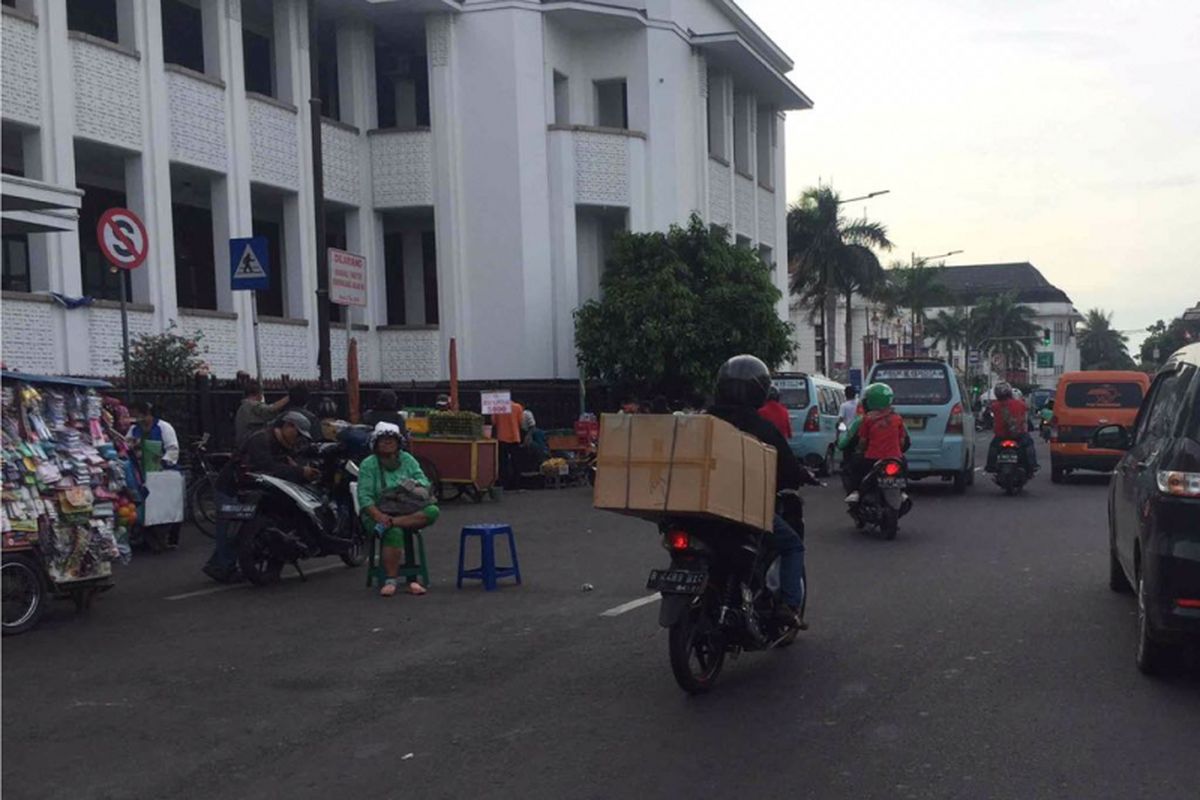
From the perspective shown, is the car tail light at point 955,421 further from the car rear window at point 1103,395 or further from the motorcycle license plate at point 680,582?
the motorcycle license plate at point 680,582

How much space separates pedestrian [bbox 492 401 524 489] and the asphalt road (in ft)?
33.9

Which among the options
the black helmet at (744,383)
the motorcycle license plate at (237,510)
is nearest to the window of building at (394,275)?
the motorcycle license plate at (237,510)

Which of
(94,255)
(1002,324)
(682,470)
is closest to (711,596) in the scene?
(682,470)

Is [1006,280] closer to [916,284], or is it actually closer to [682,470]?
[916,284]

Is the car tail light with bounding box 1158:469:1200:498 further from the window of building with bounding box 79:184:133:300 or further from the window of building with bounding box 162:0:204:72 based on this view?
the window of building with bounding box 162:0:204:72

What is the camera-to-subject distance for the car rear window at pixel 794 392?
931 inches

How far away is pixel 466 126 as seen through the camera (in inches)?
1061

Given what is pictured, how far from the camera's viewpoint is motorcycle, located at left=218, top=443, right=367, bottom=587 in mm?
10734

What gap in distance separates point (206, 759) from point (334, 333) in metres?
20.1

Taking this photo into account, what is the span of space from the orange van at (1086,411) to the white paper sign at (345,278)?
1242 centimetres

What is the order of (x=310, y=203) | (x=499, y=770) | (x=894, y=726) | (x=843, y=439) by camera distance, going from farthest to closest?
(x=310, y=203)
(x=843, y=439)
(x=894, y=726)
(x=499, y=770)

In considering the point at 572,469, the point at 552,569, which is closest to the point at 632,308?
the point at 572,469

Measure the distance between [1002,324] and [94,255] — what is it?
74.8 metres

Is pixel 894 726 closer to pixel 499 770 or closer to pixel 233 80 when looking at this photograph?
pixel 499 770
